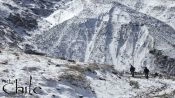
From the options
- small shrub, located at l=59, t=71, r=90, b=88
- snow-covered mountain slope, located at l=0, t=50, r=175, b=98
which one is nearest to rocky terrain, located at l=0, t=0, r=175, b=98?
snow-covered mountain slope, located at l=0, t=50, r=175, b=98

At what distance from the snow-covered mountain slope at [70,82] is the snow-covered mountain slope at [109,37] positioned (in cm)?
5542

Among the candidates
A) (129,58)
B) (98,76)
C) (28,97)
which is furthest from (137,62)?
(28,97)

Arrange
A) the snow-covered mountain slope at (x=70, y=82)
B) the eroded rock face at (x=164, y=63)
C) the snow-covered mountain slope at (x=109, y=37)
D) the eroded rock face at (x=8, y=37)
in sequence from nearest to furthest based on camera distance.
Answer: the snow-covered mountain slope at (x=70, y=82)
the eroded rock face at (x=164, y=63)
the eroded rock face at (x=8, y=37)
the snow-covered mountain slope at (x=109, y=37)

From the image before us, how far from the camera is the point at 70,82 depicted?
129ft

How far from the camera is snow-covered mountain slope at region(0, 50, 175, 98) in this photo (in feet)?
118

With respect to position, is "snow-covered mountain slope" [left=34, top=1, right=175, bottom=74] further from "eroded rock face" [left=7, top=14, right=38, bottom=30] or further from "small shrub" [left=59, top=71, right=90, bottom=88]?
"small shrub" [left=59, top=71, right=90, bottom=88]

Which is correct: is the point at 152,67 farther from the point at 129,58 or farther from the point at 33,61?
the point at 33,61

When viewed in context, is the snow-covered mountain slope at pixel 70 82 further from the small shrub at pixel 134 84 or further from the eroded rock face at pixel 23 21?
the eroded rock face at pixel 23 21

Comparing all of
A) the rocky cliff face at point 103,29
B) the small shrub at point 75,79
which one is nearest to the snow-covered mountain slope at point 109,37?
the rocky cliff face at point 103,29

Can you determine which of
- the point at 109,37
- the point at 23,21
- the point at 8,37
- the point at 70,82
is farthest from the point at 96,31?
the point at 70,82

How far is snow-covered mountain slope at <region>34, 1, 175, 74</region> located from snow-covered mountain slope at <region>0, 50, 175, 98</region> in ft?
182

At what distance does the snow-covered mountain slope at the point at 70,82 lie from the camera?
36.0m

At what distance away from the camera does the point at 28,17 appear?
430 feet

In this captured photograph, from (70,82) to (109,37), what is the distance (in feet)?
261
